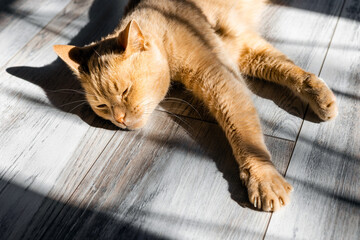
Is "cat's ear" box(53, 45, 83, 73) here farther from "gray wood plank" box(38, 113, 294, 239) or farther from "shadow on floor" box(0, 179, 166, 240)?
"shadow on floor" box(0, 179, 166, 240)

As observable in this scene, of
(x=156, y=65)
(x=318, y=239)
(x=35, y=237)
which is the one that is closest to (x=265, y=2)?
(x=156, y=65)

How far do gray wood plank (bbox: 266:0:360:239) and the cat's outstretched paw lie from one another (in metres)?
0.05

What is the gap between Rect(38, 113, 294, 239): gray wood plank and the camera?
59.6 inches

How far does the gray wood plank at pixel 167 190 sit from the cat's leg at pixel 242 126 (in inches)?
2.5

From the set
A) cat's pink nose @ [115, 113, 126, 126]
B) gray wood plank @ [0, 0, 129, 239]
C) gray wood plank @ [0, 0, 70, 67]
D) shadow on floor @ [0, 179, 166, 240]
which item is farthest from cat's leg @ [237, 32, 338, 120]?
gray wood plank @ [0, 0, 70, 67]

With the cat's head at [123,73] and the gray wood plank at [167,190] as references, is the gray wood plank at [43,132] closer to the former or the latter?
the gray wood plank at [167,190]

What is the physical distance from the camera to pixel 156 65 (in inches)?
73.1

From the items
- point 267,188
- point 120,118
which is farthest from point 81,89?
point 267,188

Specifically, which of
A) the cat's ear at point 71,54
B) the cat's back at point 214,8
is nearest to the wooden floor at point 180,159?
the cat's back at point 214,8

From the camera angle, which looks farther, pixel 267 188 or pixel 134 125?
pixel 134 125

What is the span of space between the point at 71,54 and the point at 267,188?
114cm

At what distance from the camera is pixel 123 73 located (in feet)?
5.84

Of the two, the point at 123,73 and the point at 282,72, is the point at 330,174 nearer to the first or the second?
the point at 282,72

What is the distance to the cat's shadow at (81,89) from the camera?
5.47ft
